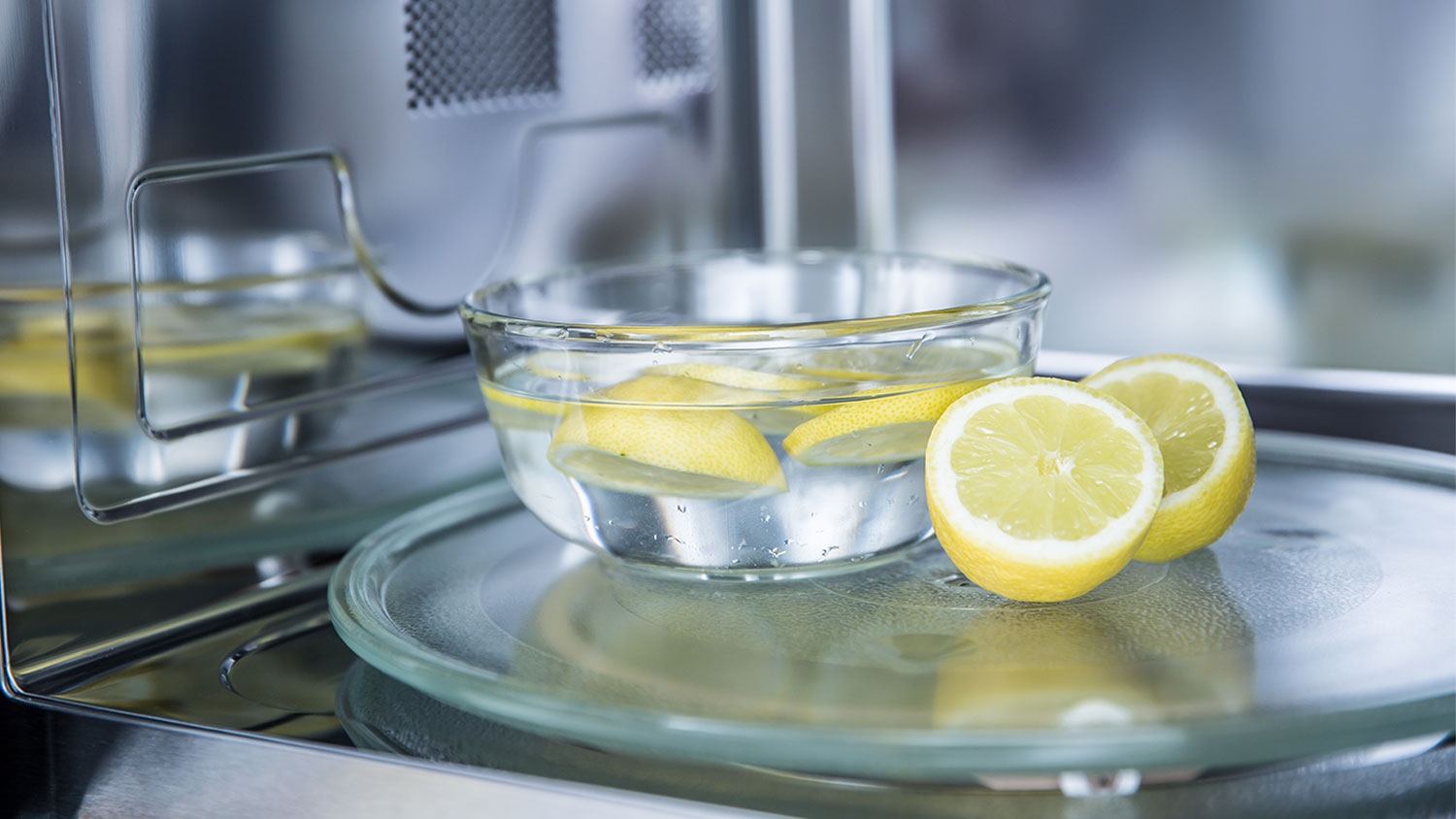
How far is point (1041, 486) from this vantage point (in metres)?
0.57

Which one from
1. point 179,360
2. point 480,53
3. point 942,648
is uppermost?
point 480,53

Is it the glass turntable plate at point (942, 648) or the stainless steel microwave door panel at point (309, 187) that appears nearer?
the glass turntable plate at point (942, 648)

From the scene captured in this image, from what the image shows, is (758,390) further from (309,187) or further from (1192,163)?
(1192,163)

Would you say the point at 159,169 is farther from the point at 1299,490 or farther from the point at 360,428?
the point at 1299,490

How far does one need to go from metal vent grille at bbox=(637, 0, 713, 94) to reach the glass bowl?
12.1 inches

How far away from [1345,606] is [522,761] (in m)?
0.32

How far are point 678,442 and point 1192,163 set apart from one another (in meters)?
0.43

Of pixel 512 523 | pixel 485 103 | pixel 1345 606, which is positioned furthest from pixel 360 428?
pixel 1345 606

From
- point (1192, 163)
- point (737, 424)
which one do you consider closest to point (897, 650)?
point (737, 424)

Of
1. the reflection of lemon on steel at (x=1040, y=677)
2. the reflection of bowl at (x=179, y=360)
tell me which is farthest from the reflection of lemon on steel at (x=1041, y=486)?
the reflection of bowl at (x=179, y=360)

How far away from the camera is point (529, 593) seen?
2.00ft

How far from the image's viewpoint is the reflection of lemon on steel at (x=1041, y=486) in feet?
1.80

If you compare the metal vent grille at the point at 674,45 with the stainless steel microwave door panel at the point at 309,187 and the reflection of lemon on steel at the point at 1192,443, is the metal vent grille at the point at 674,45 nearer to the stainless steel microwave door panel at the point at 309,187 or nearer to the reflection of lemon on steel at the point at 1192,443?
the stainless steel microwave door panel at the point at 309,187

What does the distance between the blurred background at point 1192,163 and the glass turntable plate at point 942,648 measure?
6.3 inches
